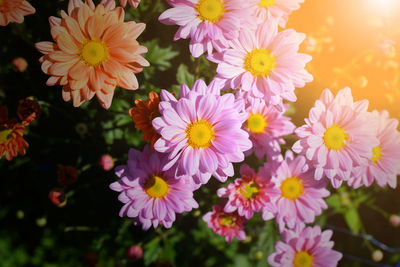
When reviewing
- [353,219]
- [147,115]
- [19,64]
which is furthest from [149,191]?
[353,219]

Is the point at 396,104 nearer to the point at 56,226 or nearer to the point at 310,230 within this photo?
the point at 310,230

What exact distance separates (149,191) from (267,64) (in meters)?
0.45

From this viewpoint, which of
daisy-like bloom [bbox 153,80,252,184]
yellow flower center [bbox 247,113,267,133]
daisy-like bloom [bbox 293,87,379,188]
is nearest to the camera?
daisy-like bloom [bbox 153,80,252,184]

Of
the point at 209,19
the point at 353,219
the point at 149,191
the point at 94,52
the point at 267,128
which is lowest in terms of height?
the point at 353,219

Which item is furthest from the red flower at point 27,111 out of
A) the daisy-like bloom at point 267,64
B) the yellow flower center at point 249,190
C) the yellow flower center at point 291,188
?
the yellow flower center at point 291,188

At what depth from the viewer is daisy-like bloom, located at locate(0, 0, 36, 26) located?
2.23ft

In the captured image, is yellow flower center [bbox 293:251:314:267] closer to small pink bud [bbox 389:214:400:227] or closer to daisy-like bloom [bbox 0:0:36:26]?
small pink bud [bbox 389:214:400:227]

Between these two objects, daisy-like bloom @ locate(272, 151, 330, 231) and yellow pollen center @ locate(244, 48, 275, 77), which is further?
daisy-like bloom @ locate(272, 151, 330, 231)

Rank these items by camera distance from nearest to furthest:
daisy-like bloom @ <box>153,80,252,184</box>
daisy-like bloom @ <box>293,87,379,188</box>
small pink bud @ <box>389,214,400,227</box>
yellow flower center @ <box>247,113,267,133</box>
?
daisy-like bloom @ <box>153,80,252,184</box>
daisy-like bloom @ <box>293,87,379,188</box>
yellow flower center @ <box>247,113,267,133</box>
small pink bud @ <box>389,214,400,227</box>

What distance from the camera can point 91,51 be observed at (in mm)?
671

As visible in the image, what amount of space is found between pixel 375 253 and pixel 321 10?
889 millimetres

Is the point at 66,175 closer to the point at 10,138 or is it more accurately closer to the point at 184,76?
the point at 10,138

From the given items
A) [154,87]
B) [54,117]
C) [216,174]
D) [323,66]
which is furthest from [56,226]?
[323,66]

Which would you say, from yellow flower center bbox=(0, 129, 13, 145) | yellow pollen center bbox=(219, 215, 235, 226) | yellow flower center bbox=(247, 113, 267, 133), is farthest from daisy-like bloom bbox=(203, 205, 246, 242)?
yellow flower center bbox=(0, 129, 13, 145)
